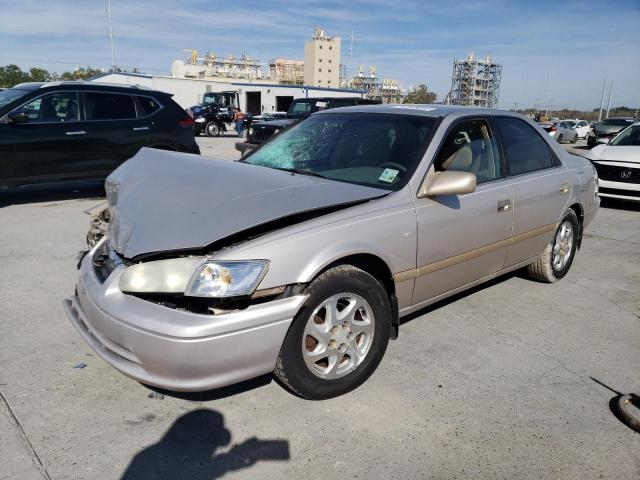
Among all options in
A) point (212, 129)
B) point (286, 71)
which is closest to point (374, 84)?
point (286, 71)

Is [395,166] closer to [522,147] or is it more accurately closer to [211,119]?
[522,147]

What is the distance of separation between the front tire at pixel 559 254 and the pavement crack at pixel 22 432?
404 centimetres

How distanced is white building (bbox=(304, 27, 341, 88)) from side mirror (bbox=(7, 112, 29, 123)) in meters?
110

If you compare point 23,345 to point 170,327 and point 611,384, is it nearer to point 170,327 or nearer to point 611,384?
point 170,327

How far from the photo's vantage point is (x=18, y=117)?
6934 mm

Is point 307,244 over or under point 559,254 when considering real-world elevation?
over

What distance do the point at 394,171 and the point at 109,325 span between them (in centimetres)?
188

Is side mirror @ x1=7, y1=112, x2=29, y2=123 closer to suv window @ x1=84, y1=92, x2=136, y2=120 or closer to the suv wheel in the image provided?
suv window @ x1=84, y1=92, x2=136, y2=120

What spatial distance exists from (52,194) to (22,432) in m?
6.96

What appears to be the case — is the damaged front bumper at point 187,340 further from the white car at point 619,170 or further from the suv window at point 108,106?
the white car at point 619,170

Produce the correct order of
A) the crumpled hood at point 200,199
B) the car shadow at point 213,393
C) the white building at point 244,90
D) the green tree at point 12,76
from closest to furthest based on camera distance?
the crumpled hood at point 200,199 < the car shadow at point 213,393 < the white building at point 244,90 < the green tree at point 12,76

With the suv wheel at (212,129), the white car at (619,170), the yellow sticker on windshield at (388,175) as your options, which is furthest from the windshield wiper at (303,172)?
the suv wheel at (212,129)

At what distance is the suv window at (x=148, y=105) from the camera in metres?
8.14

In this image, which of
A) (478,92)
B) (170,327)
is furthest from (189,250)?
(478,92)
